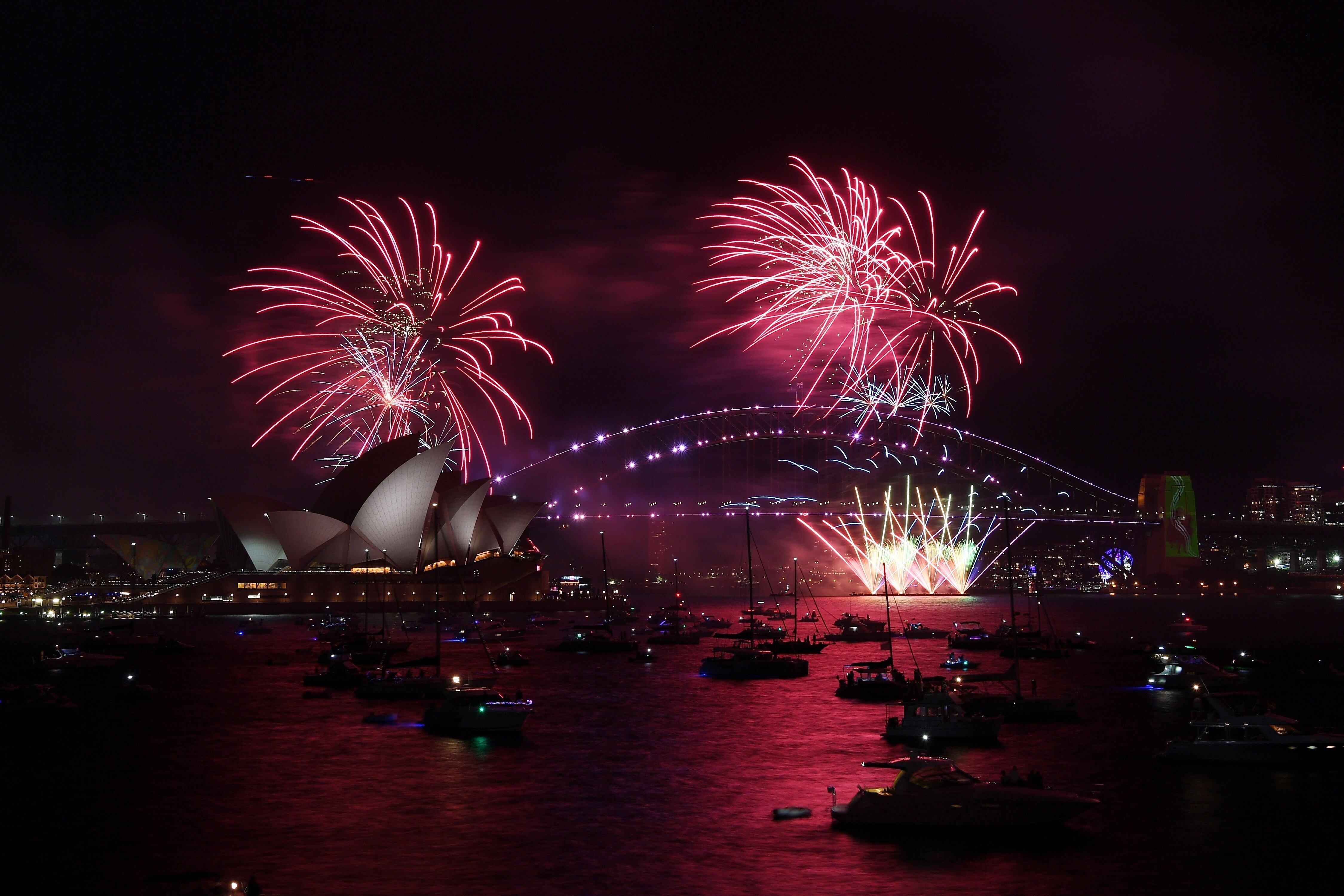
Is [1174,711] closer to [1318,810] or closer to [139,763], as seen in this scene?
[1318,810]

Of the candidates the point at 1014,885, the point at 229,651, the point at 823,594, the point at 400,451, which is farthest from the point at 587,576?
the point at 1014,885

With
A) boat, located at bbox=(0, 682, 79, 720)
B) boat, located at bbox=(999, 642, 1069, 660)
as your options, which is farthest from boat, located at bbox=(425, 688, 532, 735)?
boat, located at bbox=(999, 642, 1069, 660)

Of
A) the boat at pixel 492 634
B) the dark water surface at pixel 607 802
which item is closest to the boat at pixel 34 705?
the dark water surface at pixel 607 802

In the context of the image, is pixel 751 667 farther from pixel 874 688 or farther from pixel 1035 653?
pixel 1035 653

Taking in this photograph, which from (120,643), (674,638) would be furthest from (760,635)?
(120,643)

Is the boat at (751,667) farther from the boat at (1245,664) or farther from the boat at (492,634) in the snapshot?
the boat at (492,634)

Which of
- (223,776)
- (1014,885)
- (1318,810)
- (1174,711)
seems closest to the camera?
(1014,885)
